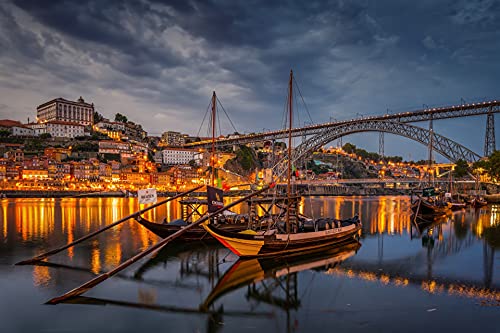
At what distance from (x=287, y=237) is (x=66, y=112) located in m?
107

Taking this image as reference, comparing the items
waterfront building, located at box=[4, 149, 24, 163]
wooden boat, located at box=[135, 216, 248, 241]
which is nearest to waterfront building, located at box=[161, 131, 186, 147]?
waterfront building, located at box=[4, 149, 24, 163]

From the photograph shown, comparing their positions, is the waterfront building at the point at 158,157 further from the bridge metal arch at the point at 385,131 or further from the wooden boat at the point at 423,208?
the wooden boat at the point at 423,208

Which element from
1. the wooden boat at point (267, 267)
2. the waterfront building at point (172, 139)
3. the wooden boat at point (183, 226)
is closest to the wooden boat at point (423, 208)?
the wooden boat at point (267, 267)

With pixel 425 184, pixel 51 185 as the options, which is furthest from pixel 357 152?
pixel 51 185

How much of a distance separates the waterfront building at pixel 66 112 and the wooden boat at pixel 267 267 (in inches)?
4106

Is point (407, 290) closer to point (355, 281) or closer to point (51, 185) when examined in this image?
point (355, 281)

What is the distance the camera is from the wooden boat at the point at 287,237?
13015mm

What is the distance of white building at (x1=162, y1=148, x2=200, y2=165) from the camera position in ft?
325

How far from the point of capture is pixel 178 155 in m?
100

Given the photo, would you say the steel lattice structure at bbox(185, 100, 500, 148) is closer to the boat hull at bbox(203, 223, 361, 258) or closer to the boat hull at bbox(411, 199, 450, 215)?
the boat hull at bbox(411, 199, 450, 215)

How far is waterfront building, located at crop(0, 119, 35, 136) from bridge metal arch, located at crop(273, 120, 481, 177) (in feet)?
231

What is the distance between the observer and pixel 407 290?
33.9ft

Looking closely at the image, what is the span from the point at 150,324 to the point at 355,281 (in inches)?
245

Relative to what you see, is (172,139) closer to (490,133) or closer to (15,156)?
(15,156)
